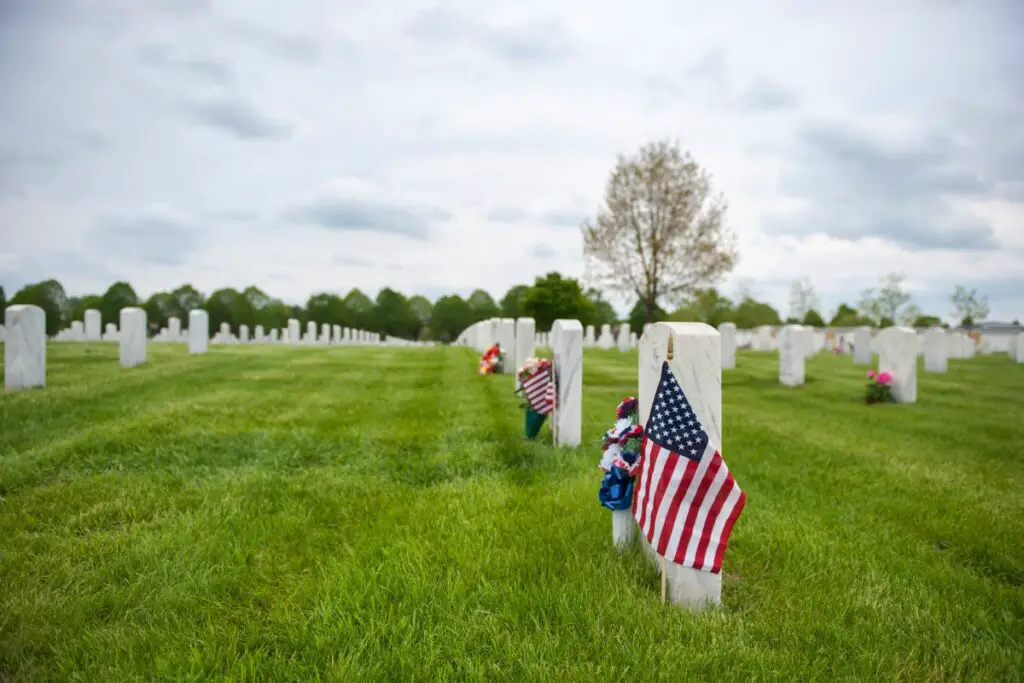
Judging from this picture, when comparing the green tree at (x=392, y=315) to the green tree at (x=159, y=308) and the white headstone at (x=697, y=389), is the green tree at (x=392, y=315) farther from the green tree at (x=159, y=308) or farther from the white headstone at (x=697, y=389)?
the white headstone at (x=697, y=389)

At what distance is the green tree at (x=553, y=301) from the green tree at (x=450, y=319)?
1997cm

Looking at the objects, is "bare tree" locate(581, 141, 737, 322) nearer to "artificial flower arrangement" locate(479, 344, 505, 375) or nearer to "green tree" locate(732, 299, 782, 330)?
"artificial flower arrangement" locate(479, 344, 505, 375)

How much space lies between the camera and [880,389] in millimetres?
12570

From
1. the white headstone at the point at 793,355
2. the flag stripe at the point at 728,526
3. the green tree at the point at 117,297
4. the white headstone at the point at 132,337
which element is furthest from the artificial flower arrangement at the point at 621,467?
the green tree at the point at 117,297

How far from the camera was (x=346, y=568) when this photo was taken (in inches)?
146

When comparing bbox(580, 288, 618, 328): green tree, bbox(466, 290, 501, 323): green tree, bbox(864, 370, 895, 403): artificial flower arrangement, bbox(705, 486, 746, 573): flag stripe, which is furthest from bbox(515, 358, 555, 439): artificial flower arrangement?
bbox(466, 290, 501, 323): green tree

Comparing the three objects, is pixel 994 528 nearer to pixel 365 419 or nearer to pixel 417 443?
pixel 417 443

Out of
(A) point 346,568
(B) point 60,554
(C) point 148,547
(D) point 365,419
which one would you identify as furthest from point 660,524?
(D) point 365,419

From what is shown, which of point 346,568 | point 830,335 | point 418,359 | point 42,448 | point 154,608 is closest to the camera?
point 154,608

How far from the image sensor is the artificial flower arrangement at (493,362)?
1466 centimetres

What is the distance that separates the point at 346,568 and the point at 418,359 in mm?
15803

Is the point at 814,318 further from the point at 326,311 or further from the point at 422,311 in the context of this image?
the point at 326,311

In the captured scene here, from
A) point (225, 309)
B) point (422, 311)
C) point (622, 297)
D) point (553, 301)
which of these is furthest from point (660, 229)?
point (422, 311)

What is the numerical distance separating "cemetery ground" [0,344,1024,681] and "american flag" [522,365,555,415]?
1.91ft
